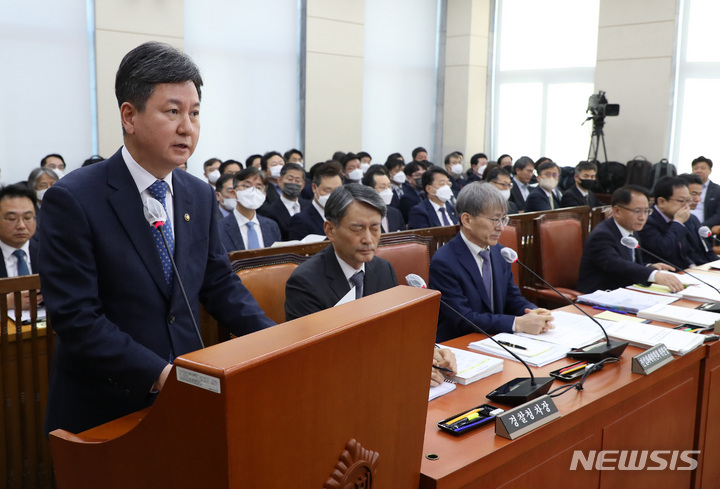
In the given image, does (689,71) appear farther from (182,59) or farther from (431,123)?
(182,59)

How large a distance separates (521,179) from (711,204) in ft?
6.50

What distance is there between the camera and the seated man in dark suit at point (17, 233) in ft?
10.8

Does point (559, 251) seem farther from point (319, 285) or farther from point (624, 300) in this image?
point (319, 285)

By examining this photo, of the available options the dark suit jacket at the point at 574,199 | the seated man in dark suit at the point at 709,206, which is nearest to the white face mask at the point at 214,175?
the dark suit jacket at the point at 574,199

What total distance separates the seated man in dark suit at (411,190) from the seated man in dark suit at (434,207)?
0.88 meters

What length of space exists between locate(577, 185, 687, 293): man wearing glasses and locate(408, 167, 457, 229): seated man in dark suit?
166 centimetres

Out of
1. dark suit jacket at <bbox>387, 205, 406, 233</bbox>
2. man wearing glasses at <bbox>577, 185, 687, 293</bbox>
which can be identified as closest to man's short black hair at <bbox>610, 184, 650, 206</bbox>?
man wearing glasses at <bbox>577, 185, 687, 293</bbox>

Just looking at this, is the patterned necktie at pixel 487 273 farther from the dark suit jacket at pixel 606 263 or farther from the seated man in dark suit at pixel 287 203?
the seated man in dark suit at pixel 287 203

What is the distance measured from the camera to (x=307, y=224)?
474 cm

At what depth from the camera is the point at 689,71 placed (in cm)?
898

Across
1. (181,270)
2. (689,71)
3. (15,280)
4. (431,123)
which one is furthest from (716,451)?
(431,123)

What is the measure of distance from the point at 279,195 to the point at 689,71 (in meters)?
6.24

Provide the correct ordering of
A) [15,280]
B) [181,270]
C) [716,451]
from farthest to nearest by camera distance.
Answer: [716,451] < [15,280] < [181,270]

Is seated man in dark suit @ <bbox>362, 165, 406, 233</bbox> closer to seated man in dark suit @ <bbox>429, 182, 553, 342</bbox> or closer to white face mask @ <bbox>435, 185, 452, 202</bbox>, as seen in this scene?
white face mask @ <bbox>435, 185, 452, 202</bbox>
